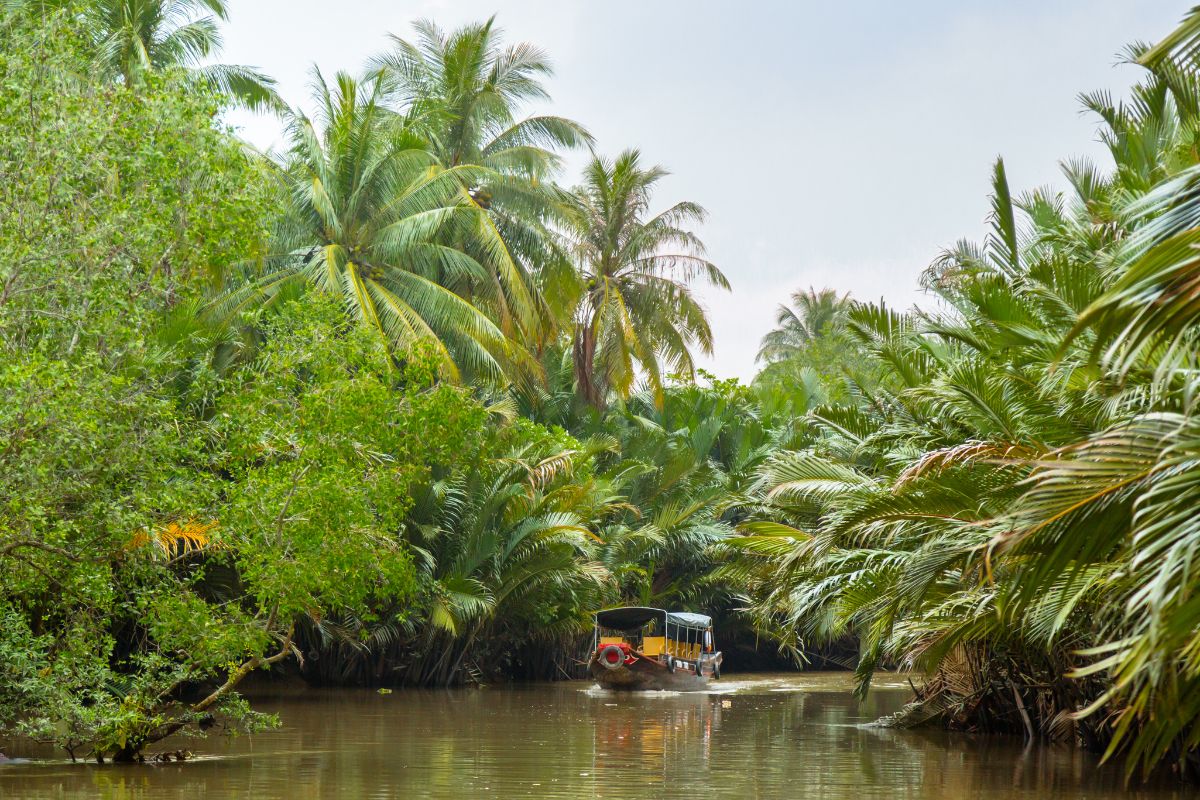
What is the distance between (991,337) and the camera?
11.7 m

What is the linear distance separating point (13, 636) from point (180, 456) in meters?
2.37

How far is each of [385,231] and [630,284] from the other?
11463 mm

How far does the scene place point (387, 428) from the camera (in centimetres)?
1565

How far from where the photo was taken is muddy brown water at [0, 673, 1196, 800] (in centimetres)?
1191

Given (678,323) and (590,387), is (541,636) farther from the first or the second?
→ (678,323)

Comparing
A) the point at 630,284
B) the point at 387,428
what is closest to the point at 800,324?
the point at 630,284

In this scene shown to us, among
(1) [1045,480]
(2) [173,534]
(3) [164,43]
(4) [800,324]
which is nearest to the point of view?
(1) [1045,480]

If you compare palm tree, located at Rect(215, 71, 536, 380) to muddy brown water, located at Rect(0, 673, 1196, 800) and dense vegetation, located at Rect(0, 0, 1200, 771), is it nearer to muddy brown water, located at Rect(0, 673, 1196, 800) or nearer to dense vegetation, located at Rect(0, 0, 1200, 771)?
dense vegetation, located at Rect(0, 0, 1200, 771)

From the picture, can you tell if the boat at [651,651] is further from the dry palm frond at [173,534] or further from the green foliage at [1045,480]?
the dry palm frond at [173,534]

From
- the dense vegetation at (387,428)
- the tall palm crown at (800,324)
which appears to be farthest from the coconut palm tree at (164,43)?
the tall palm crown at (800,324)

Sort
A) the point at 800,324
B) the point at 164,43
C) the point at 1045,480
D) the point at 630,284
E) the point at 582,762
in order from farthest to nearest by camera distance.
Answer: the point at 800,324 < the point at 630,284 < the point at 164,43 < the point at 582,762 < the point at 1045,480

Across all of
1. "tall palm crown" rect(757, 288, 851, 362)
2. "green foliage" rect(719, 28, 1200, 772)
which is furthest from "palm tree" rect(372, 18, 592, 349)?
"tall palm crown" rect(757, 288, 851, 362)

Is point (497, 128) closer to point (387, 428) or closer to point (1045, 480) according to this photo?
point (387, 428)

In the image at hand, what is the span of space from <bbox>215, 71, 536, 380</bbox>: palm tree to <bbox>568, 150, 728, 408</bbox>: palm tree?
22.8 ft
